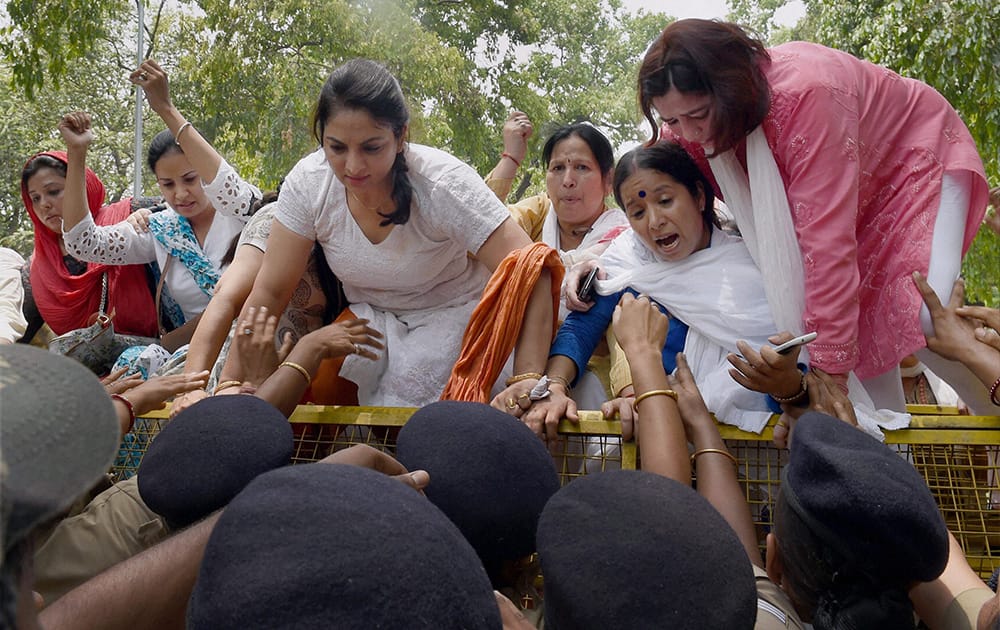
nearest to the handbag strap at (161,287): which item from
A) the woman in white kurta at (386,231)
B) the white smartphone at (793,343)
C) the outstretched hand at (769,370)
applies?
the woman in white kurta at (386,231)

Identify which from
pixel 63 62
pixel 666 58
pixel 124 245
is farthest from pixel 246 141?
pixel 666 58

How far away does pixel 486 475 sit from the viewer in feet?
5.37

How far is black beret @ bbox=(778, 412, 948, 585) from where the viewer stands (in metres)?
1.37

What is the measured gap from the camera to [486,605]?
1009 millimetres

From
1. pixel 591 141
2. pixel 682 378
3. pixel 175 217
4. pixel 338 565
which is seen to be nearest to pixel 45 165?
pixel 175 217

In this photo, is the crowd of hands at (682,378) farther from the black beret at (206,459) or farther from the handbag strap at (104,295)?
the handbag strap at (104,295)

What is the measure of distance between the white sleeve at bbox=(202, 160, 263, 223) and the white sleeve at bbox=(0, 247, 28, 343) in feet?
3.26

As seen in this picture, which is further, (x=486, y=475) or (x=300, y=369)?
(x=300, y=369)

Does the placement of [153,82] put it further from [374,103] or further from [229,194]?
[374,103]

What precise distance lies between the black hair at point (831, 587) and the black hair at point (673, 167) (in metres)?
1.41

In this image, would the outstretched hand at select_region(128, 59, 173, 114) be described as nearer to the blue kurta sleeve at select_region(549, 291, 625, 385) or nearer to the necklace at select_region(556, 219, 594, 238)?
the necklace at select_region(556, 219, 594, 238)

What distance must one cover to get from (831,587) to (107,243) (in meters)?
3.35

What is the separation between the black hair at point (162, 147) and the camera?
381cm

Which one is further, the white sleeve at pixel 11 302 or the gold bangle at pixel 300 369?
the white sleeve at pixel 11 302
